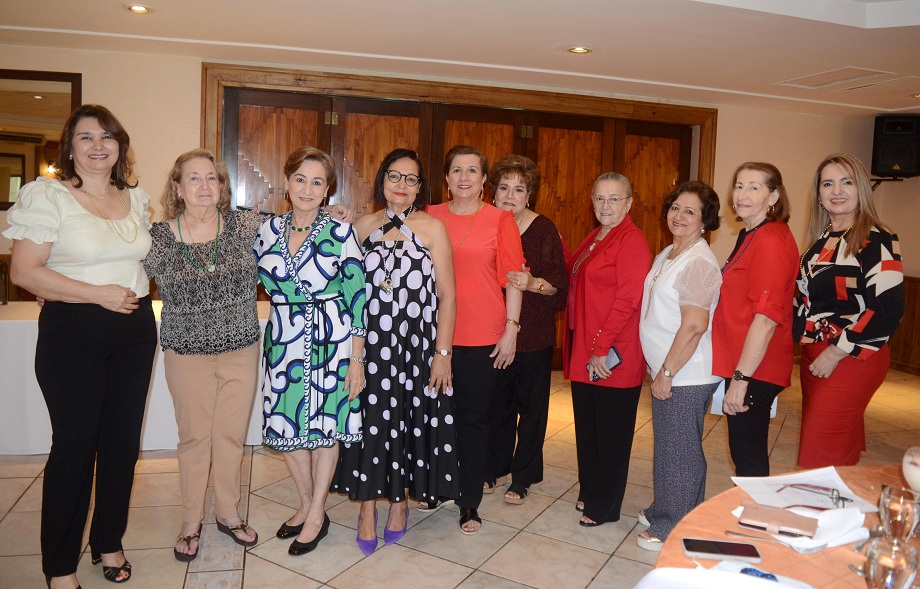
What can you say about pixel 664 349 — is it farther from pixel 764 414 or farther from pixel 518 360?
pixel 518 360

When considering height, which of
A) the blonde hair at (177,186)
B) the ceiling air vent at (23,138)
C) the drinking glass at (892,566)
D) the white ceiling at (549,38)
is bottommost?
the drinking glass at (892,566)

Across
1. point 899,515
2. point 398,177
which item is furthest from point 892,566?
point 398,177

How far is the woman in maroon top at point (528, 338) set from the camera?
11.2 feet

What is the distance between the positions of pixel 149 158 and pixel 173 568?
4.23m

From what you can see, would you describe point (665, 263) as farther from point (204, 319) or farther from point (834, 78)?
point (834, 78)

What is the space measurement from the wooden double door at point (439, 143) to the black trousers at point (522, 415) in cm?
339

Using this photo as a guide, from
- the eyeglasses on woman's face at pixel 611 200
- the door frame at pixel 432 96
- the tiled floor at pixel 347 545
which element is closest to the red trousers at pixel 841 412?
the tiled floor at pixel 347 545

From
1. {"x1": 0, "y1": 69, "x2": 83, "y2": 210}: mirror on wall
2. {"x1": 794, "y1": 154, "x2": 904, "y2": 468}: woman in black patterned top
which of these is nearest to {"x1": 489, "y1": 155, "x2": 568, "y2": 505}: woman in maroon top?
{"x1": 794, "y1": 154, "x2": 904, "y2": 468}: woman in black patterned top

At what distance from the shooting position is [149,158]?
19.5ft

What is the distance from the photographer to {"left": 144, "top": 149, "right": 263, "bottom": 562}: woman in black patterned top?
2.65 meters

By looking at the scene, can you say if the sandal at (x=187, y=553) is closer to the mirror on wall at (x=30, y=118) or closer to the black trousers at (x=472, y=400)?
the black trousers at (x=472, y=400)

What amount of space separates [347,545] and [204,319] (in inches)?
45.5

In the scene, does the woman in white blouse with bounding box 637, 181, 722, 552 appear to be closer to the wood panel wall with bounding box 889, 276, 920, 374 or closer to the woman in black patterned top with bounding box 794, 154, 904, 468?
the woman in black patterned top with bounding box 794, 154, 904, 468

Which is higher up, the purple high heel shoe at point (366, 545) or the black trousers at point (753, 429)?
the black trousers at point (753, 429)
